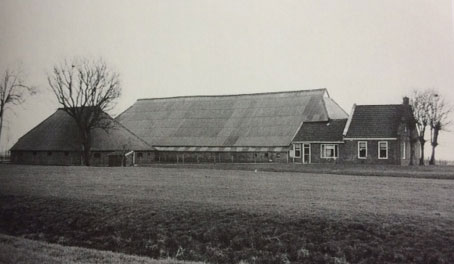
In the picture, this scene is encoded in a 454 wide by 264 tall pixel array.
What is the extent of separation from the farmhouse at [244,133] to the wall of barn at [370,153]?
0.06 meters

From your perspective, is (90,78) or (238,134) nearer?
(90,78)

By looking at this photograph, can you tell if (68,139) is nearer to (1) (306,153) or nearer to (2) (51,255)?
(1) (306,153)

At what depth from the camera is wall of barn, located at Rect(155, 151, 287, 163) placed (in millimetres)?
38438

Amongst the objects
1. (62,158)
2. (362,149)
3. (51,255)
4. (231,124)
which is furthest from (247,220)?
(231,124)

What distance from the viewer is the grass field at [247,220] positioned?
29.6ft

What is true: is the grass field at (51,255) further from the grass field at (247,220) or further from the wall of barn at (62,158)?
the wall of barn at (62,158)

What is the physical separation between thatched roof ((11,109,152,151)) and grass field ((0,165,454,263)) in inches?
892

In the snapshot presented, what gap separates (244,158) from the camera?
3991 cm

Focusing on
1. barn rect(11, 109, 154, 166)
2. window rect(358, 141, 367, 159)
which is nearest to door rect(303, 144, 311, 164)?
window rect(358, 141, 367, 159)

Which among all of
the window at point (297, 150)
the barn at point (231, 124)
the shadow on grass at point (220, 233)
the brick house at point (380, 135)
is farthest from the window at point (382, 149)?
the shadow on grass at point (220, 233)

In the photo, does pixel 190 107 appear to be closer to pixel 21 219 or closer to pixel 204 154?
pixel 204 154

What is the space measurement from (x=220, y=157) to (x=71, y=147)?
11.8m

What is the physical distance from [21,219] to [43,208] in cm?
76

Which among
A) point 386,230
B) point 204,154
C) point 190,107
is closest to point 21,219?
point 386,230
